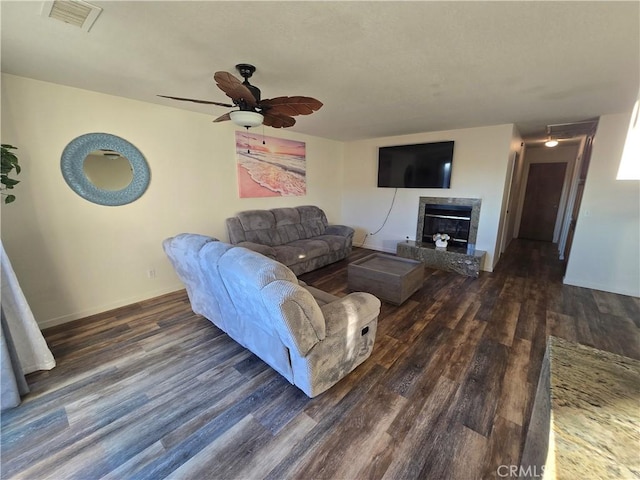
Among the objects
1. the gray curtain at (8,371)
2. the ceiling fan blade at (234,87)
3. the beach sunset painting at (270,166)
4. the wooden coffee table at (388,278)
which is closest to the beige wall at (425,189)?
the beach sunset painting at (270,166)

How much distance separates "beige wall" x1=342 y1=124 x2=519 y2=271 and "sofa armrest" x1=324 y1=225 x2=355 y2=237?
3.43ft

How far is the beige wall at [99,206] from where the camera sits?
2469 mm

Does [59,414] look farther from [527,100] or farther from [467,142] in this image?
[467,142]

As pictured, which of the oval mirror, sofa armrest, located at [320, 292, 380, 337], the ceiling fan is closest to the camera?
sofa armrest, located at [320, 292, 380, 337]

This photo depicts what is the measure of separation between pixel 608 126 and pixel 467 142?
5.40 feet

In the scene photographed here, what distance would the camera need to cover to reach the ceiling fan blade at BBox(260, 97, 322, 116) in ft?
6.52

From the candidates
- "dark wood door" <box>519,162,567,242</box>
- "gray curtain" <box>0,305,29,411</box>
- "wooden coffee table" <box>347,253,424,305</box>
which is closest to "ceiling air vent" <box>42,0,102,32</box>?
"gray curtain" <box>0,305,29,411</box>

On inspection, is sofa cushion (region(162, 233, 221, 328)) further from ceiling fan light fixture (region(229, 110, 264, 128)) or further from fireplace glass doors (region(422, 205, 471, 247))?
fireplace glass doors (region(422, 205, 471, 247))

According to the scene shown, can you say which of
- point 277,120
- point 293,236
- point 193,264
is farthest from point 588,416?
point 293,236

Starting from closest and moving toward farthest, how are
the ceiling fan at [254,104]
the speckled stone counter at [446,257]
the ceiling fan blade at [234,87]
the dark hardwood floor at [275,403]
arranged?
the dark hardwood floor at [275,403]
the ceiling fan blade at [234,87]
the ceiling fan at [254,104]
the speckled stone counter at [446,257]

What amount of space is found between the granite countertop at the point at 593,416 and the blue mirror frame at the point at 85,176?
3887 mm

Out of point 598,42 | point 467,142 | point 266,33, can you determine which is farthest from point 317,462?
point 467,142

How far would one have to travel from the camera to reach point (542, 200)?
669 centimetres

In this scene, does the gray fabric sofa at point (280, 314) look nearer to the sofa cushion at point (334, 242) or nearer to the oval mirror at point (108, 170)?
the oval mirror at point (108, 170)
